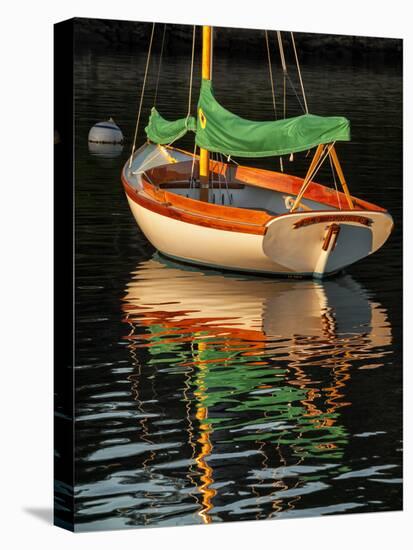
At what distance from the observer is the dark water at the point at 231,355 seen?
11500 millimetres

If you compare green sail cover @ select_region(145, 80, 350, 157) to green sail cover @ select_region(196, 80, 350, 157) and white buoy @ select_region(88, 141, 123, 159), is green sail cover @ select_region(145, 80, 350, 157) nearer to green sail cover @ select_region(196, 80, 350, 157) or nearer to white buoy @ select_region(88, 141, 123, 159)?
green sail cover @ select_region(196, 80, 350, 157)

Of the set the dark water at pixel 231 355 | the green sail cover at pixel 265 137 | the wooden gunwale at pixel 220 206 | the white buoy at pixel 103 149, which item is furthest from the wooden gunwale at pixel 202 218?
the white buoy at pixel 103 149

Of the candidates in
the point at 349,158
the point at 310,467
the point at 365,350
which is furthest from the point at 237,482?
the point at 349,158

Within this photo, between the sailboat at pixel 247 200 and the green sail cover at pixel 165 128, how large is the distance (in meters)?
0.01

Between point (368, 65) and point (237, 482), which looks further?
point (368, 65)

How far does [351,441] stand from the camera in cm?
1225

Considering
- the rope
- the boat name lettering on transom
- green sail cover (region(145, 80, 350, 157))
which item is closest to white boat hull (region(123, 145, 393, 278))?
the boat name lettering on transom

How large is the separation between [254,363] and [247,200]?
51.3 inches

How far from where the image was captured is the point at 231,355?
12.1m

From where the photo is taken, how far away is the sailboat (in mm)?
12219

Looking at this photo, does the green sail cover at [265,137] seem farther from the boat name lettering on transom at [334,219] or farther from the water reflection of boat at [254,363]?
the water reflection of boat at [254,363]

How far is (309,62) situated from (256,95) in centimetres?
51

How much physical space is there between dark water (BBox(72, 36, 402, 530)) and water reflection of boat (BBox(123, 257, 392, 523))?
0.4 inches

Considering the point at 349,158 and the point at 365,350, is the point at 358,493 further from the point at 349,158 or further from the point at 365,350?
the point at 349,158
